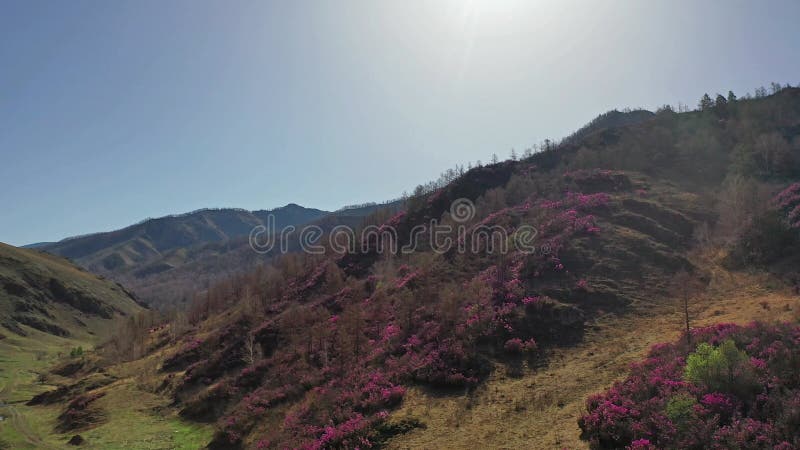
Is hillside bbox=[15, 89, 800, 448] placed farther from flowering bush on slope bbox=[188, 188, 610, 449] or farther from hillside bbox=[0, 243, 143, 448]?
hillside bbox=[0, 243, 143, 448]

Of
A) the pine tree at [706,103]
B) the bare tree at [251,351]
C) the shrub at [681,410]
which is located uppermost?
the pine tree at [706,103]

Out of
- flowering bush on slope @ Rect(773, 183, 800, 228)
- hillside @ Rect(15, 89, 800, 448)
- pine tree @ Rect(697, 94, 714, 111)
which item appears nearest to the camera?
hillside @ Rect(15, 89, 800, 448)

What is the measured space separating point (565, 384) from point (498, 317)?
9.04 m

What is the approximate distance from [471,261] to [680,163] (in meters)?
51.3

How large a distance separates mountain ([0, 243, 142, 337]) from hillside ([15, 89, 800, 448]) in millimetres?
74579

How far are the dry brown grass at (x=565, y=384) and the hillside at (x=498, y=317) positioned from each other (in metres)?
0.12

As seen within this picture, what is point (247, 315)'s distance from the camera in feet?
182

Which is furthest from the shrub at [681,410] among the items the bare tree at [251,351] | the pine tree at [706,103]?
the pine tree at [706,103]

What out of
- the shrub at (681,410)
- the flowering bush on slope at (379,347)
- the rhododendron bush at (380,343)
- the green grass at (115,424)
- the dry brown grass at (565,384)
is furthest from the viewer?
the green grass at (115,424)

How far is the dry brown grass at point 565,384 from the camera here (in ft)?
60.4

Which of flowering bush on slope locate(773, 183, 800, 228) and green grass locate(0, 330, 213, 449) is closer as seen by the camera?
green grass locate(0, 330, 213, 449)

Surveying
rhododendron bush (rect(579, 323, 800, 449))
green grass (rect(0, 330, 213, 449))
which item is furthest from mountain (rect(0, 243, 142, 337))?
rhododendron bush (rect(579, 323, 800, 449))

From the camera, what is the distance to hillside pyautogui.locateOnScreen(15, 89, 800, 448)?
882 inches

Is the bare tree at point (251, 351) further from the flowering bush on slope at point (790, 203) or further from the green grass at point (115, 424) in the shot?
the flowering bush on slope at point (790, 203)
